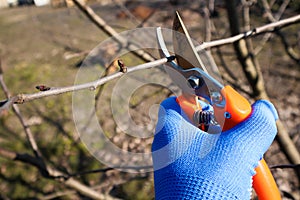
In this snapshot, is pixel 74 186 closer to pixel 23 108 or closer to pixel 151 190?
pixel 151 190

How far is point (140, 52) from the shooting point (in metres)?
1.45

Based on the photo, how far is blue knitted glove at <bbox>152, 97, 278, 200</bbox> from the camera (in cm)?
70

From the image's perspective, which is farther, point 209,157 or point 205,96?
point 205,96

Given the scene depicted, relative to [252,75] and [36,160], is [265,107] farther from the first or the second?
[36,160]

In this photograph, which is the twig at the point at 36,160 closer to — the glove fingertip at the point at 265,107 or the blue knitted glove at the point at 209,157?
the blue knitted glove at the point at 209,157

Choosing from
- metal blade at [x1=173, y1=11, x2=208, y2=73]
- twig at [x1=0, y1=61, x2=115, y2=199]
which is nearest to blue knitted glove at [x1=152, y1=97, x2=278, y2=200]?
metal blade at [x1=173, y1=11, x2=208, y2=73]

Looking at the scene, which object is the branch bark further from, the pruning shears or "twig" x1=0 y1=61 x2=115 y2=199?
"twig" x1=0 y1=61 x2=115 y2=199

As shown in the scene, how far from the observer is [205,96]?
0.86m

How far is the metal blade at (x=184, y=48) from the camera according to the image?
804 millimetres

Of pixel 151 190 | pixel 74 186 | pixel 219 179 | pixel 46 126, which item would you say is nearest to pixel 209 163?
pixel 219 179

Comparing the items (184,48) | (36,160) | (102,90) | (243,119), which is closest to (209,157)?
(243,119)

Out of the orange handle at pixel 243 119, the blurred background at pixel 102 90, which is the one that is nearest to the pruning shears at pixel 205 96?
the orange handle at pixel 243 119

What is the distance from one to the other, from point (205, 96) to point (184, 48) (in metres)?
0.14

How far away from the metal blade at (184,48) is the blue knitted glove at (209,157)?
142 millimetres
